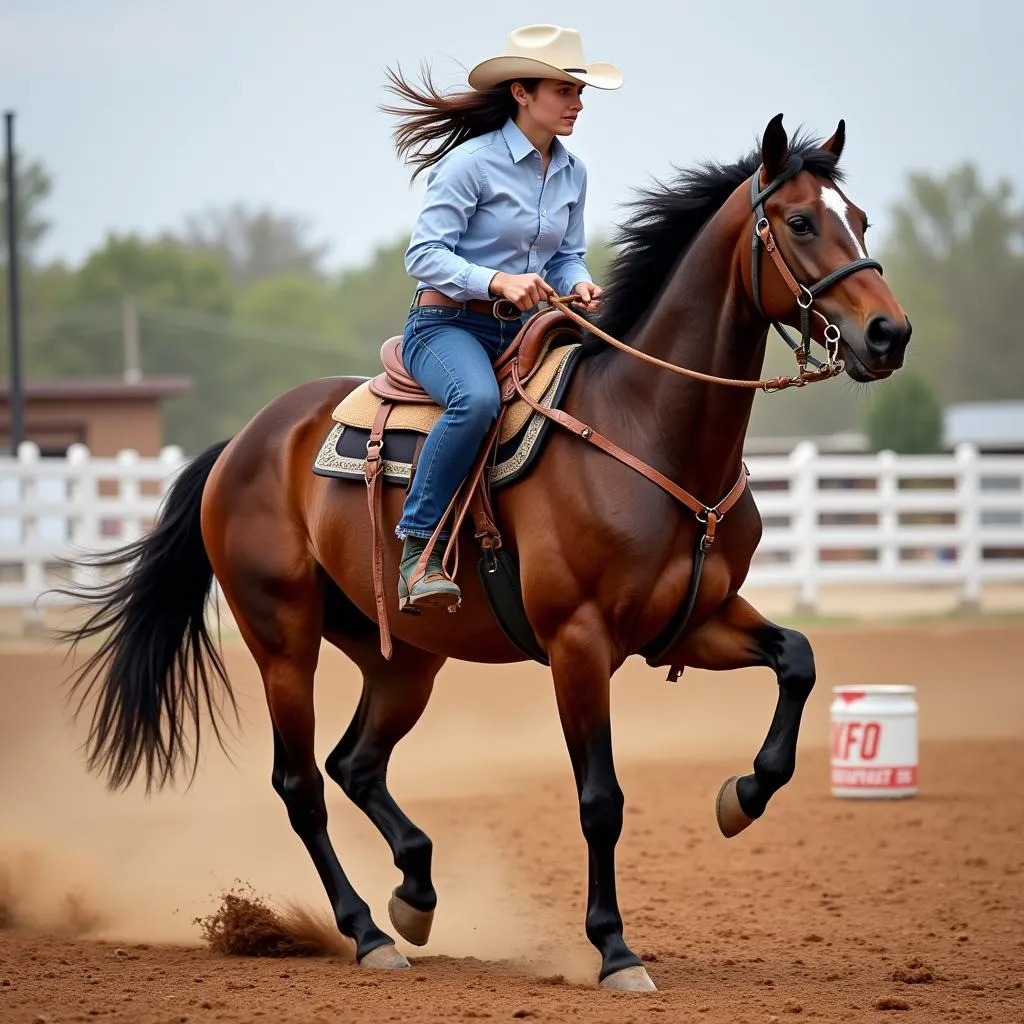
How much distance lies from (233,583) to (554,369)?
164cm

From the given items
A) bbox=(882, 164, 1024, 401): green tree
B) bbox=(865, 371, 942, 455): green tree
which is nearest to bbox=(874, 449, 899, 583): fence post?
bbox=(865, 371, 942, 455): green tree

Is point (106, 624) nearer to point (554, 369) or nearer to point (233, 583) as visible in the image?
point (233, 583)

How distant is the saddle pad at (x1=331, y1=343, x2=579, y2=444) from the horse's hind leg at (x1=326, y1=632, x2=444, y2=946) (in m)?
0.93

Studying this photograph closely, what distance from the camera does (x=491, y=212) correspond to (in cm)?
520

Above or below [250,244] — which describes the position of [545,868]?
below

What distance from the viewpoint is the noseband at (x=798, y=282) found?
4.39 metres

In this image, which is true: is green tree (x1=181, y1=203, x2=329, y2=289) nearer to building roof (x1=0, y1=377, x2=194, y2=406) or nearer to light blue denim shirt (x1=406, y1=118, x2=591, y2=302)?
building roof (x1=0, y1=377, x2=194, y2=406)

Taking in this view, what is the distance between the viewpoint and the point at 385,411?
17.9ft

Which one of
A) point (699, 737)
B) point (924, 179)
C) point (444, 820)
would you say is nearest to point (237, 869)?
point (444, 820)

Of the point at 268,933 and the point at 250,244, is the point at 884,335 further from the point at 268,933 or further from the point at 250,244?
the point at 250,244

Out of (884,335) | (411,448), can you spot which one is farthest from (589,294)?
(884,335)

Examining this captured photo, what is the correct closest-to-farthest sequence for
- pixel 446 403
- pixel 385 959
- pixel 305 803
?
pixel 446 403, pixel 385 959, pixel 305 803

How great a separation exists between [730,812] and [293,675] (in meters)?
1.76

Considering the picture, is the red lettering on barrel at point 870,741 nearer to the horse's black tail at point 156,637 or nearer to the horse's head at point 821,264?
the horse's black tail at point 156,637
